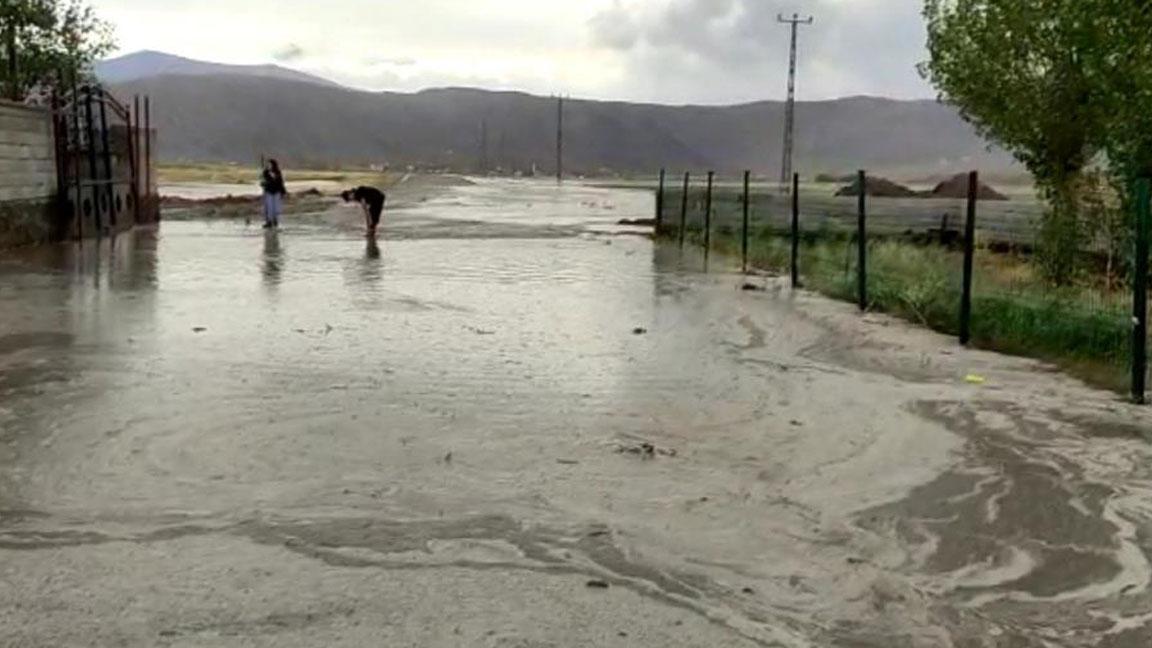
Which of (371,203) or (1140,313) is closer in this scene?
(1140,313)

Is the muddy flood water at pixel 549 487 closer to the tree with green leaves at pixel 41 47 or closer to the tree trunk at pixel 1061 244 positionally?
the tree trunk at pixel 1061 244

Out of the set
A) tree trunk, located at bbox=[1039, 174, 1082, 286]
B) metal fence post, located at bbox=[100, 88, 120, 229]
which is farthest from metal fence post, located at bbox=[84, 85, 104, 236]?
tree trunk, located at bbox=[1039, 174, 1082, 286]

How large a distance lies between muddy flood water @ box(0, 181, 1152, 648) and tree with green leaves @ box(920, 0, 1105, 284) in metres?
15.7

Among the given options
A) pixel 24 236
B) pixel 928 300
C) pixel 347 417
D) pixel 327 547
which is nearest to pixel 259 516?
pixel 327 547

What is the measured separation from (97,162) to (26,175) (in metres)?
3.71

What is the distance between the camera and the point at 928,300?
13.3 metres

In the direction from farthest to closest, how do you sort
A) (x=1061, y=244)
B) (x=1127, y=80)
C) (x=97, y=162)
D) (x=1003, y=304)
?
(x=97, y=162) → (x=1127, y=80) → (x=1061, y=244) → (x=1003, y=304)

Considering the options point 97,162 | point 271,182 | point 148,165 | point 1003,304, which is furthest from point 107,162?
point 1003,304

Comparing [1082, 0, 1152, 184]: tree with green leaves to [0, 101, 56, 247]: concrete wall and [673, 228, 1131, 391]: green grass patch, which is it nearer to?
[673, 228, 1131, 391]: green grass patch

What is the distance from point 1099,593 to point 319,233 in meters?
23.1

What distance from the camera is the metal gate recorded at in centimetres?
2250

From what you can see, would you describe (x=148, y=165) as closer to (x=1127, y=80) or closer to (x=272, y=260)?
(x=272, y=260)

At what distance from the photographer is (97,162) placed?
24.3 metres

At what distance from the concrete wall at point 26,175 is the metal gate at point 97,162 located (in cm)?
40
